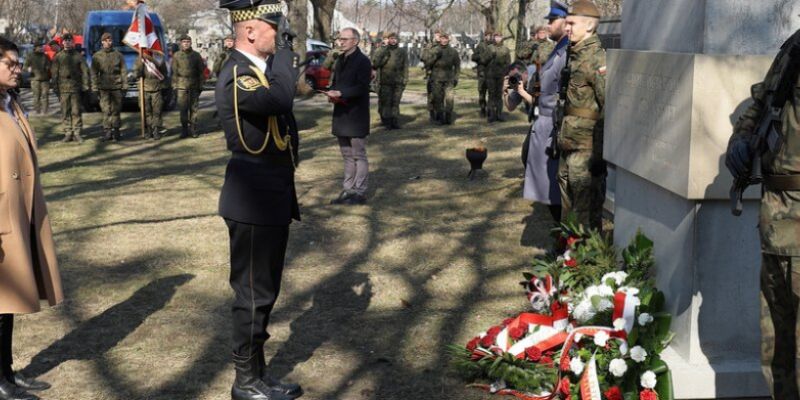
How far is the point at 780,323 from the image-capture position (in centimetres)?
388

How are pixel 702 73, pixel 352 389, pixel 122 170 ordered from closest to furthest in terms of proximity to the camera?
pixel 702 73 → pixel 352 389 → pixel 122 170

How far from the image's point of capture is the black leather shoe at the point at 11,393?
496 cm

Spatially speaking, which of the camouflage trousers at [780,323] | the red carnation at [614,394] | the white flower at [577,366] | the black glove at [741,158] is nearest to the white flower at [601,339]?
the white flower at [577,366]

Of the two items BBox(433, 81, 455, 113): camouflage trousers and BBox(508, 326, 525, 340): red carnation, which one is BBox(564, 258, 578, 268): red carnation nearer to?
BBox(508, 326, 525, 340): red carnation

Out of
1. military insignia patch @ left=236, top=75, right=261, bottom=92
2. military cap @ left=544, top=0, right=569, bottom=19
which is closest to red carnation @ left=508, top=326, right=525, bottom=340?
military insignia patch @ left=236, top=75, right=261, bottom=92

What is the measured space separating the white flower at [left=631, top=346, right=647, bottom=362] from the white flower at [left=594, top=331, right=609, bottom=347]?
→ 17 centimetres

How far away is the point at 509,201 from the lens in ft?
34.1

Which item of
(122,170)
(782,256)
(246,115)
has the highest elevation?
(246,115)

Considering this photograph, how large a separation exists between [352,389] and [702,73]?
2378 millimetres

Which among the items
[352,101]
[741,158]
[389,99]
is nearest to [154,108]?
[389,99]

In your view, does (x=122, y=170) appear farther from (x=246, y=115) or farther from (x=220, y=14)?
(x=220, y=14)

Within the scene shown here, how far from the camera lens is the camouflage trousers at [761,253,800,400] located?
374cm

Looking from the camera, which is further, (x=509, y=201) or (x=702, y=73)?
(x=509, y=201)

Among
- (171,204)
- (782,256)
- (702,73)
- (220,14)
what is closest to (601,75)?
(702,73)
